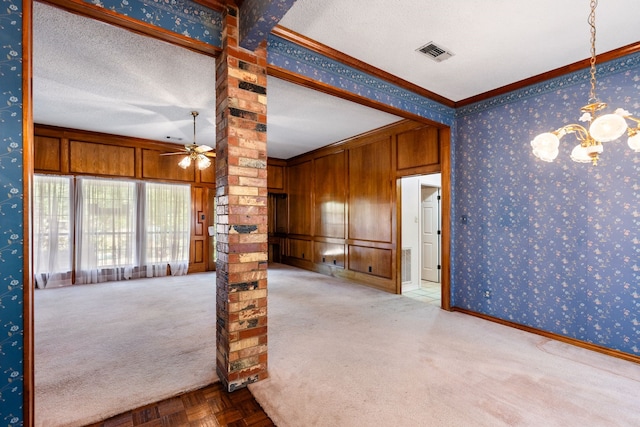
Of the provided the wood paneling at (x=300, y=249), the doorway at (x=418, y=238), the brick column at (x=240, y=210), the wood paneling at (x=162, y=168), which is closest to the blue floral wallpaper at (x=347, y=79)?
the brick column at (x=240, y=210)

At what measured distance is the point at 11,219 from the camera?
159cm

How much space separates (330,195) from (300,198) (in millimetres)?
1325

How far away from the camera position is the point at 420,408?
2.12 m

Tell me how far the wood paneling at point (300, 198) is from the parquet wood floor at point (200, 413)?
544cm

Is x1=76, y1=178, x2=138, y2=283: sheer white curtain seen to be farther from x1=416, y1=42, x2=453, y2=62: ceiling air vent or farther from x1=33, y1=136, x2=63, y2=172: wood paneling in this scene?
x1=416, y1=42, x2=453, y2=62: ceiling air vent

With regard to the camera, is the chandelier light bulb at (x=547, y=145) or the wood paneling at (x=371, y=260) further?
the wood paneling at (x=371, y=260)

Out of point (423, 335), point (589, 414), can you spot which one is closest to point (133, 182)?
point (423, 335)

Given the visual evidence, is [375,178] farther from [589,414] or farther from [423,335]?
[589,414]

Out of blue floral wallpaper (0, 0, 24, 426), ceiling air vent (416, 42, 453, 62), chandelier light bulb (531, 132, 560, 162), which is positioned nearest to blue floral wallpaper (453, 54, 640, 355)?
ceiling air vent (416, 42, 453, 62)

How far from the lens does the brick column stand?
7.53 ft

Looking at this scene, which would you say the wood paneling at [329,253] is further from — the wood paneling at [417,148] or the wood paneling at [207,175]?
the wood paneling at [207,175]

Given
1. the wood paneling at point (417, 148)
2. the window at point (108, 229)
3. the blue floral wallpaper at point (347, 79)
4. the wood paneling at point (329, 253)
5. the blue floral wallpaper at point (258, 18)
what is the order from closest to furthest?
the blue floral wallpaper at point (258, 18), the blue floral wallpaper at point (347, 79), the wood paneling at point (417, 148), the window at point (108, 229), the wood paneling at point (329, 253)

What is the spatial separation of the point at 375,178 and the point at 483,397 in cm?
402

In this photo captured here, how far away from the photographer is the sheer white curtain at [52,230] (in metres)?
5.47
